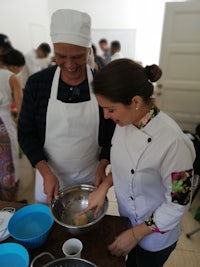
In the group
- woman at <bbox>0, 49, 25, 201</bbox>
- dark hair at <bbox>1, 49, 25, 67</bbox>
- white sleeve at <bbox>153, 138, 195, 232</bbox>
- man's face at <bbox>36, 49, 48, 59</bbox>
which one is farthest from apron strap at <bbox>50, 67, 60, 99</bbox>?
man's face at <bbox>36, 49, 48, 59</bbox>

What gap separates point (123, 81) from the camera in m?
0.60

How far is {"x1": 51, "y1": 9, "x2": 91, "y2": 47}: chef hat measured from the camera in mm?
768

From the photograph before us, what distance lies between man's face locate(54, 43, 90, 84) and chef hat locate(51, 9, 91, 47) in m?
0.02

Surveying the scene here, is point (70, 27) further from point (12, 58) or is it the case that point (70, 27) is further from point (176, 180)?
point (12, 58)

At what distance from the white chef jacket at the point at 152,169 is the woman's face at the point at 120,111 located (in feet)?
0.17

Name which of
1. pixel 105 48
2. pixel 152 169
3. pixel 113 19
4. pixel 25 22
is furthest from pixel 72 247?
pixel 113 19

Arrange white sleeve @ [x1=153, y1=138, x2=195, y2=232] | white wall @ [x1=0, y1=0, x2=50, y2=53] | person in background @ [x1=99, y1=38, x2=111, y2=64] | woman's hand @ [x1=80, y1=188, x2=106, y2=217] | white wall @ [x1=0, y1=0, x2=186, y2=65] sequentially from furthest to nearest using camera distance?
person in background @ [x1=99, y1=38, x2=111, y2=64] < white wall @ [x1=0, y1=0, x2=186, y2=65] < white wall @ [x1=0, y1=0, x2=50, y2=53] < woman's hand @ [x1=80, y1=188, x2=106, y2=217] < white sleeve @ [x1=153, y1=138, x2=195, y2=232]

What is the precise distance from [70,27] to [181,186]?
0.65 metres

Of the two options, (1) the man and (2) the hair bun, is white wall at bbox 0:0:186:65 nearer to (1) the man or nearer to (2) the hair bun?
(1) the man

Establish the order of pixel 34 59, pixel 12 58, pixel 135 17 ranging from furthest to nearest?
pixel 135 17
pixel 34 59
pixel 12 58

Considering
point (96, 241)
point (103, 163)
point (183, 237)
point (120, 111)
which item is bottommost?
point (183, 237)

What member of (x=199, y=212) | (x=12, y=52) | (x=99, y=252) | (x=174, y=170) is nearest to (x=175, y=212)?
(x=174, y=170)

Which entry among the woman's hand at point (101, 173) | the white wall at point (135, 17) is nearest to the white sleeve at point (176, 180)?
the woman's hand at point (101, 173)

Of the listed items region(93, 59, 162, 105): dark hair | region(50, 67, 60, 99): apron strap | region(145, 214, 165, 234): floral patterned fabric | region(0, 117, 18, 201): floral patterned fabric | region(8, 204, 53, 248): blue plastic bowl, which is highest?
region(93, 59, 162, 105): dark hair
